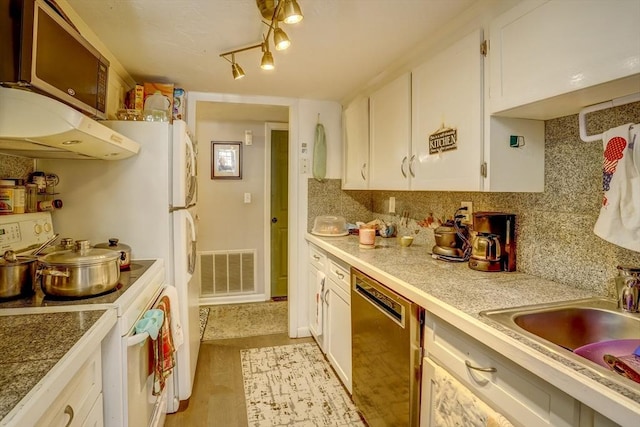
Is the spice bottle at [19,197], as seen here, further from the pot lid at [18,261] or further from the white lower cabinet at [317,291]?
the white lower cabinet at [317,291]

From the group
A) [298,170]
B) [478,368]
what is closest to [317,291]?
[298,170]

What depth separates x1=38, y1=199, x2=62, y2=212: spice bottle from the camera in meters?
1.67

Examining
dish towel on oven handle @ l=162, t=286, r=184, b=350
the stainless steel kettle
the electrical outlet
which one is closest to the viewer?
the stainless steel kettle

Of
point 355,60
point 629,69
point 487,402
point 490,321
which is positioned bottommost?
point 487,402

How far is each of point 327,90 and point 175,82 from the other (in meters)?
1.12

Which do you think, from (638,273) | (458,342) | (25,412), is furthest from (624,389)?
(25,412)

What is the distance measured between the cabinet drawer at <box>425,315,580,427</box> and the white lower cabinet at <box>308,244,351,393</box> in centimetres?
90

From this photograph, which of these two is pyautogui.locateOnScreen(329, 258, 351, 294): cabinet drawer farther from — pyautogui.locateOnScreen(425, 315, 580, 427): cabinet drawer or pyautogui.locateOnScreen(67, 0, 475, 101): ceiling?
pyautogui.locateOnScreen(67, 0, 475, 101): ceiling

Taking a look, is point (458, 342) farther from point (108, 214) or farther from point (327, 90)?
point (327, 90)

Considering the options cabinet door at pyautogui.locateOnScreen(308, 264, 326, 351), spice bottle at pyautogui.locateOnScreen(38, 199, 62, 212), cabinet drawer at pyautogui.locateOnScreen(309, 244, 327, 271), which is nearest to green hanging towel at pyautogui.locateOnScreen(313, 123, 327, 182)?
cabinet drawer at pyautogui.locateOnScreen(309, 244, 327, 271)

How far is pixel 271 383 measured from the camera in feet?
7.68

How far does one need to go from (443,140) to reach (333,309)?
132cm

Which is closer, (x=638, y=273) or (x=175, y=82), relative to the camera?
(x=638, y=273)

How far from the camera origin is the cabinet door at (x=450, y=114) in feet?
4.80
